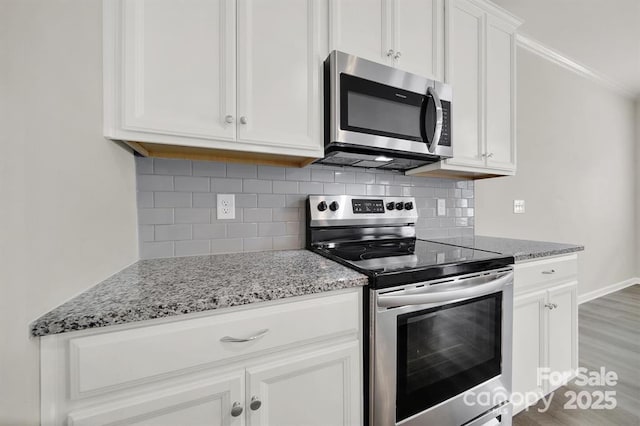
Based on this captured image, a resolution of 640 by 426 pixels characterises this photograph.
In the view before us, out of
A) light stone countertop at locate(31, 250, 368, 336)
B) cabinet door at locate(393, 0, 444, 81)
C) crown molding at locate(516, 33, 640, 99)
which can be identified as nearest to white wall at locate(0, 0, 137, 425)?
light stone countertop at locate(31, 250, 368, 336)

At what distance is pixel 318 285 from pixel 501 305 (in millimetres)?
1004

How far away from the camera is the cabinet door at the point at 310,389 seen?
82 cm

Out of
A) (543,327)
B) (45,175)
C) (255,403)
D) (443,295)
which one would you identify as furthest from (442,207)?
(45,175)

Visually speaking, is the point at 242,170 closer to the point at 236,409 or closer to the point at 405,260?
the point at 405,260

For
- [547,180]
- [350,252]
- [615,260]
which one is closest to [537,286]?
[350,252]

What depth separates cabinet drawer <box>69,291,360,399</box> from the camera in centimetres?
65

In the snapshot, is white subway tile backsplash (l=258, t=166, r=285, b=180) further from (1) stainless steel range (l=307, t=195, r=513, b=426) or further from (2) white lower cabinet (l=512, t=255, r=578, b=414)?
(2) white lower cabinet (l=512, t=255, r=578, b=414)

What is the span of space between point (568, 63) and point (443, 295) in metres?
3.52

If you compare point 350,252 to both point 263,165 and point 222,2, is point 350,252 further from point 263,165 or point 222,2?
point 222,2

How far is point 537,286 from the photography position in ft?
4.83

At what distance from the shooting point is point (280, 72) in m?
1.17

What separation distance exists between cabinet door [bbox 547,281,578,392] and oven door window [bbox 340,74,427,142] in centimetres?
127

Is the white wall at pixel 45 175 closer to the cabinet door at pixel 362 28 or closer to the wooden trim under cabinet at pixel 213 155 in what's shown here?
the wooden trim under cabinet at pixel 213 155

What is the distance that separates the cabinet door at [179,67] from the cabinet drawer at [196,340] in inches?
28.1
